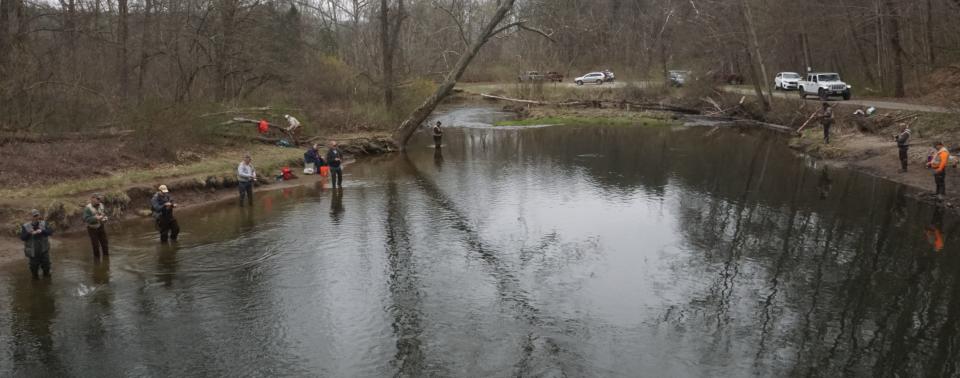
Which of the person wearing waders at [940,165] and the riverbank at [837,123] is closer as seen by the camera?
the person wearing waders at [940,165]

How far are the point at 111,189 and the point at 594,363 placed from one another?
1652 centimetres

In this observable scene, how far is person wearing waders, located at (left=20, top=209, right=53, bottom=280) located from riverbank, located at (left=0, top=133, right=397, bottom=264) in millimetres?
2057

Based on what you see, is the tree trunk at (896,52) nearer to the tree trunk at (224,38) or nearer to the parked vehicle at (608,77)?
the parked vehicle at (608,77)

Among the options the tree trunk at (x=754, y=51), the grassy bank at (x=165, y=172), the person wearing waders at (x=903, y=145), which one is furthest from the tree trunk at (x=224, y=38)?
the tree trunk at (x=754, y=51)

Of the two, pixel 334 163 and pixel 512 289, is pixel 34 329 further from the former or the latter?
pixel 334 163

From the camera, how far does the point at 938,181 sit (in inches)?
851

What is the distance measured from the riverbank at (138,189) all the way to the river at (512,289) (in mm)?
1223

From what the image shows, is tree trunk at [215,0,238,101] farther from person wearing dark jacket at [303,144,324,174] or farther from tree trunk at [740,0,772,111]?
tree trunk at [740,0,772,111]

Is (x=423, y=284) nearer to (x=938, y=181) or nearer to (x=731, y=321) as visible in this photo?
(x=731, y=321)

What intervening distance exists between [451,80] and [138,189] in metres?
18.6

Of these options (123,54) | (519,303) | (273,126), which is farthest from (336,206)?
(123,54)

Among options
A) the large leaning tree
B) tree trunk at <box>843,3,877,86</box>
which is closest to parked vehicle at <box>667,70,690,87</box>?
tree trunk at <box>843,3,877,86</box>

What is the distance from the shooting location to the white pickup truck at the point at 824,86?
44.8 meters

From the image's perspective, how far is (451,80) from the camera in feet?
122
